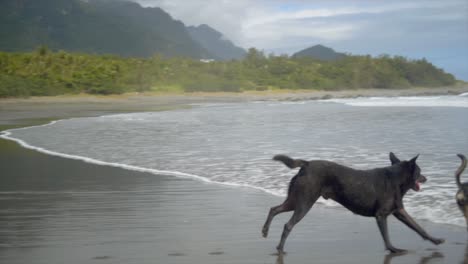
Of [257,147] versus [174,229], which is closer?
[174,229]

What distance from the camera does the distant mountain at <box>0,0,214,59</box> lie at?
120m

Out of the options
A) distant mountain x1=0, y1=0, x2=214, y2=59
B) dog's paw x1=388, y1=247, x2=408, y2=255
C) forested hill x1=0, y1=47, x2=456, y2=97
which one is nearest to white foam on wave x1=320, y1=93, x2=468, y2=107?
forested hill x1=0, y1=47, x2=456, y2=97

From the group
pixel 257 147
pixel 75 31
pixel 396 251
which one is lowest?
pixel 257 147

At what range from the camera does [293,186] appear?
6.52 meters

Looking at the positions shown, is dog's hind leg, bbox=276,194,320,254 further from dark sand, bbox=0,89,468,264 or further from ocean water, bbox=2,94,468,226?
ocean water, bbox=2,94,468,226

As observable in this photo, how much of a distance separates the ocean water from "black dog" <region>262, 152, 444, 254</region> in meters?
1.36

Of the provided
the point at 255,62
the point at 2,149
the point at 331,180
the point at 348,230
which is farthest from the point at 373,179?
the point at 255,62

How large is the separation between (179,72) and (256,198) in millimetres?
57175

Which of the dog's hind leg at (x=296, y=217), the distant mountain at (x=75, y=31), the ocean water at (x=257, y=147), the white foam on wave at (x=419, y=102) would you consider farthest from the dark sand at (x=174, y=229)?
the distant mountain at (x=75, y=31)

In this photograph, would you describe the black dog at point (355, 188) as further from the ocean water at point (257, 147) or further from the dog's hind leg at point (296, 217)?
the ocean water at point (257, 147)

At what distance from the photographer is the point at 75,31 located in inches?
5133

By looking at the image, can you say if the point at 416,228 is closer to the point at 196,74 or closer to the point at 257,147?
the point at 257,147

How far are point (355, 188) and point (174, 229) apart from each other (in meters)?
2.10

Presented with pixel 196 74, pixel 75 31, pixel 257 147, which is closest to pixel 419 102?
pixel 196 74
